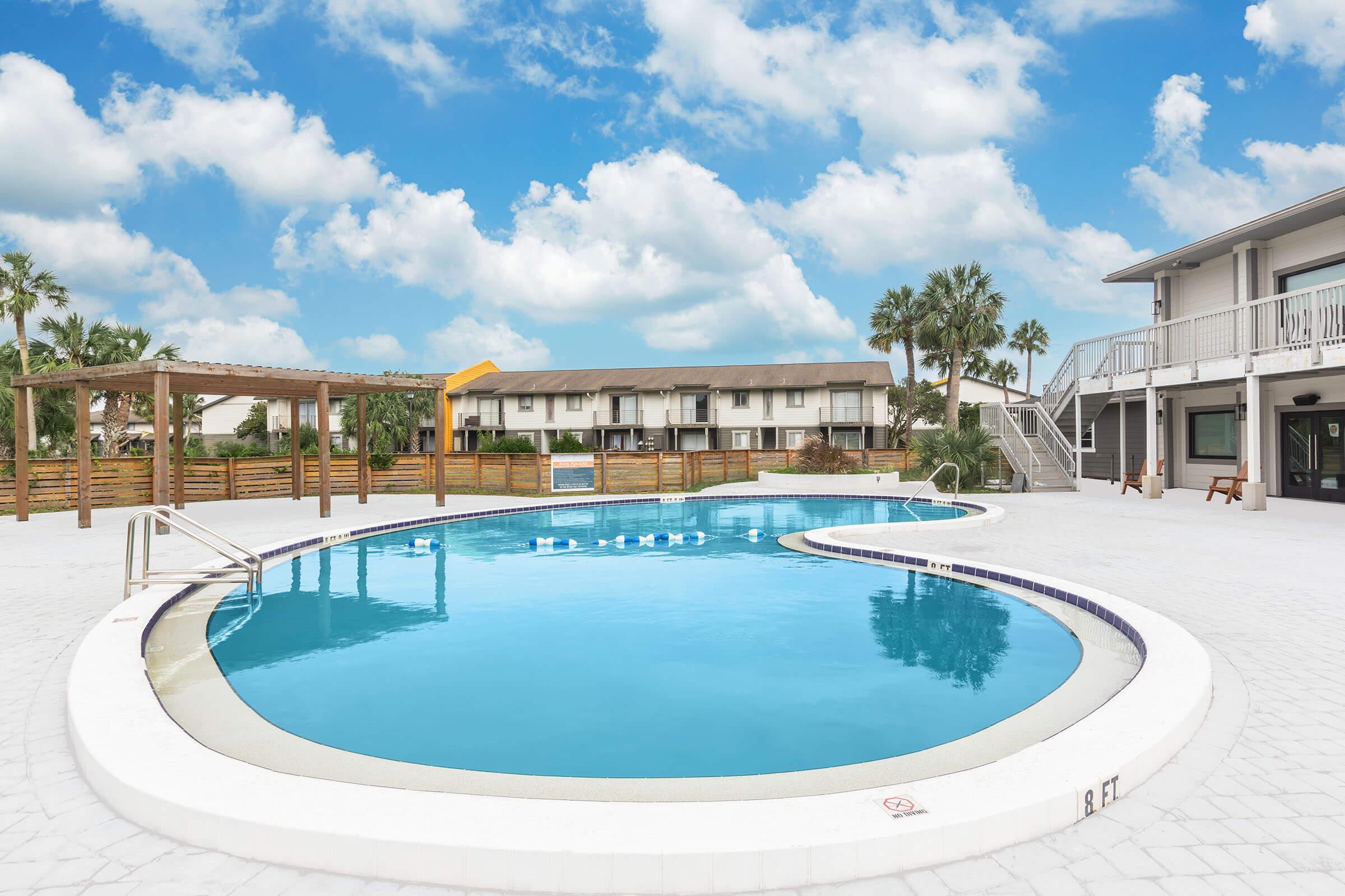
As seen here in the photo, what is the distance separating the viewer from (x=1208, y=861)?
2.64 metres

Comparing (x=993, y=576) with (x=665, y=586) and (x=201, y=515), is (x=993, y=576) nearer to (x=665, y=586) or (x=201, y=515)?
(x=665, y=586)

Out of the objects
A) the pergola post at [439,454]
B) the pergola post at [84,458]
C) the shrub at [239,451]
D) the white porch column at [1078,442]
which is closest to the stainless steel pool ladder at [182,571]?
the pergola post at [84,458]

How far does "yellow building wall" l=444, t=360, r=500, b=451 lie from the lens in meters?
48.4

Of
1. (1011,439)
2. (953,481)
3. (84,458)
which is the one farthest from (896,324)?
(84,458)

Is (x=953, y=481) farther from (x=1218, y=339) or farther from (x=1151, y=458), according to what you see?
(x=1218, y=339)

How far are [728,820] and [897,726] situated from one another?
235 centimetres

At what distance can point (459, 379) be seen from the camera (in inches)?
2034

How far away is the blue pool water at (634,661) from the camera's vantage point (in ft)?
14.6

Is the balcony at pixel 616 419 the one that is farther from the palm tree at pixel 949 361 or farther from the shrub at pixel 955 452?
the shrub at pixel 955 452

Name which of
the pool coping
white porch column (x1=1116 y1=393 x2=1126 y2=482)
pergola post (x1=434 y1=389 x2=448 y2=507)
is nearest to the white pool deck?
the pool coping

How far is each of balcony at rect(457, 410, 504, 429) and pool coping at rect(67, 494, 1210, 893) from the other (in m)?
43.9

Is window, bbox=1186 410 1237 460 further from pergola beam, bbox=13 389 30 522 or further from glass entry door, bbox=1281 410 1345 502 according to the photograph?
pergola beam, bbox=13 389 30 522

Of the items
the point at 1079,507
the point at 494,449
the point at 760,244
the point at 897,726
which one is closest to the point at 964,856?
the point at 897,726

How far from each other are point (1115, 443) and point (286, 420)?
47.4 metres
